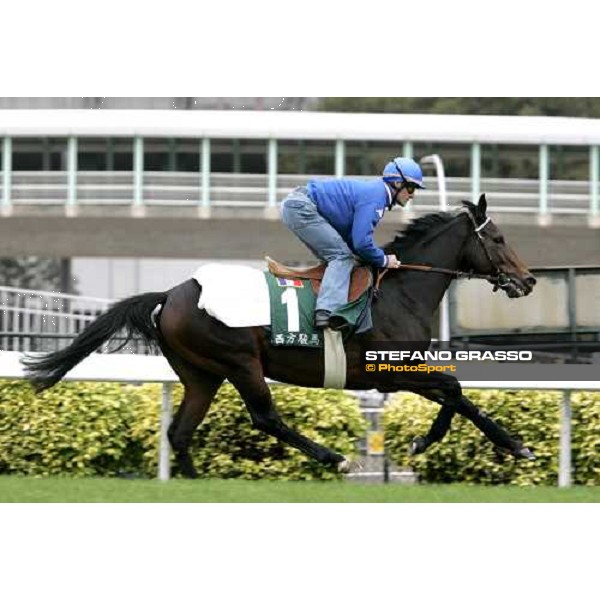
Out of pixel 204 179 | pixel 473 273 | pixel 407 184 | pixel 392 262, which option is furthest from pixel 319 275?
pixel 204 179

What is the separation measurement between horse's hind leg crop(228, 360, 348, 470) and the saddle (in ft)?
1.75

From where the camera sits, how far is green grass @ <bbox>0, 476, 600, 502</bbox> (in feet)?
19.2

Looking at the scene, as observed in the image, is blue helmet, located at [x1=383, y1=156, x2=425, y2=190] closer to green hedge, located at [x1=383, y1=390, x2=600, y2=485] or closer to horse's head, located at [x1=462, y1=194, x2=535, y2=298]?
horse's head, located at [x1=462, y1=194, x2=535, y2=298]

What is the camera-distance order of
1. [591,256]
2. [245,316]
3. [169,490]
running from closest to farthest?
[169,490] → [245,316] → [591,256]

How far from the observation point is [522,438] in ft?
24.1

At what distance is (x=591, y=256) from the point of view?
25312 millimetres

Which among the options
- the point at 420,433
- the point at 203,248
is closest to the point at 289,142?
the point at 203,248

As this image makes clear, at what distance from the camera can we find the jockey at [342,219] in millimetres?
6520

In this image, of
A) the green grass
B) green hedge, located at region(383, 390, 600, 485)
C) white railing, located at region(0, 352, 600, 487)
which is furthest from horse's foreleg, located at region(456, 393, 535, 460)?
green hedge, located at region(383, 390, 600, 485)

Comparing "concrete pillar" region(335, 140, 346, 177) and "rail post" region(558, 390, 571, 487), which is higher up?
"concrete pillar" region(335, 140, 346, 177)

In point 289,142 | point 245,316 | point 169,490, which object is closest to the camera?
point 169,490

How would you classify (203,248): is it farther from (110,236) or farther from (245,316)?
(245,316)

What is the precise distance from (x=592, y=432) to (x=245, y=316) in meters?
2.36

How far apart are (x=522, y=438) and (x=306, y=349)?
5.46 feet
